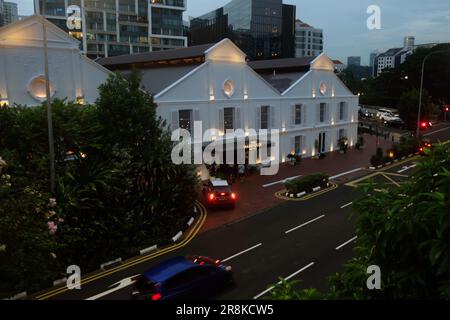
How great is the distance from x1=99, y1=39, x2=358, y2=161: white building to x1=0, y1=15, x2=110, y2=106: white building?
493 centimetres

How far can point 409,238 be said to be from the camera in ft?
18.2

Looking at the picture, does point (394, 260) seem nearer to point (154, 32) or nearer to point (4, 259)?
point (4, 259)

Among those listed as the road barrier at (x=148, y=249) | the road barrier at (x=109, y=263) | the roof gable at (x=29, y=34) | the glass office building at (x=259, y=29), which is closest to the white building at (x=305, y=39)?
the glass office building at (x=259, y=29)

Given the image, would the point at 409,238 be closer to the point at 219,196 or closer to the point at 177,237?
the point at 177,237

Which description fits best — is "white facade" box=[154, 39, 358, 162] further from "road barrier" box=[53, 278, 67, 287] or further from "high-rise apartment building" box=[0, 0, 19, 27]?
"high-rise apartment building" box=[0, 0, 19, 27]

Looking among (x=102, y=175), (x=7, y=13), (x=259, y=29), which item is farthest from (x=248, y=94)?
(x=259, y=29)

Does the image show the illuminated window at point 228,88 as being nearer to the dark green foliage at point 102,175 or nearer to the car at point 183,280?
the dark green foliage at point 102,175

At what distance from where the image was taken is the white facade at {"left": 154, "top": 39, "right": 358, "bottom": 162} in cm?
3034

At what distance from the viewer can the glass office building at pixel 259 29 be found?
138 meters

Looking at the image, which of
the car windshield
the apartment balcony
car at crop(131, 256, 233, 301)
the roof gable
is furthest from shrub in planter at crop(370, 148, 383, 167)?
the apartment balcony

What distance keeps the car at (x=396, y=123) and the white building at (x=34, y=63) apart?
184 ft

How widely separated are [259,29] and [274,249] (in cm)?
13688
